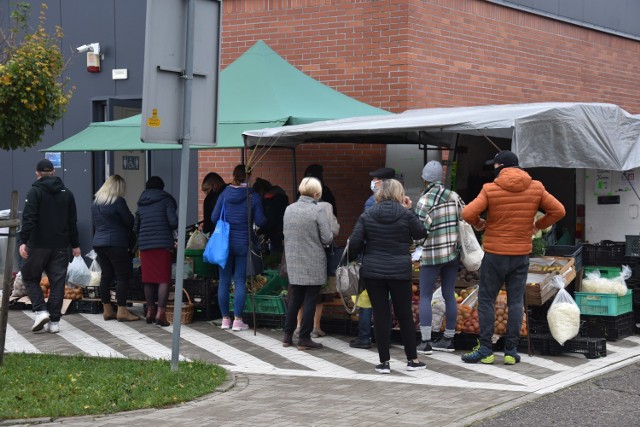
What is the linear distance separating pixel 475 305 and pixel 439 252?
85 centimetres

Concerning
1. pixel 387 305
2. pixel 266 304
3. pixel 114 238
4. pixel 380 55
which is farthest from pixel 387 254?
pixel 380 55

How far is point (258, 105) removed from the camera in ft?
41.9

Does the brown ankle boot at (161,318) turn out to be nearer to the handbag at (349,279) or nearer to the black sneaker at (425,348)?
the handbag at (349,279)

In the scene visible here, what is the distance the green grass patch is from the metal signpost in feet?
1.23

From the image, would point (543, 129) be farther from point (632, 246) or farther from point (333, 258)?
point (333, 258)

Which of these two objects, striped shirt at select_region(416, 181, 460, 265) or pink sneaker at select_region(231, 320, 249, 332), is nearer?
striped shirt at select_region(416, 181, 460, 265)

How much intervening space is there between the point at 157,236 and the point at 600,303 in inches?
197

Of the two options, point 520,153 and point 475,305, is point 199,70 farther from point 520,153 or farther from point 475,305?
point 475,305

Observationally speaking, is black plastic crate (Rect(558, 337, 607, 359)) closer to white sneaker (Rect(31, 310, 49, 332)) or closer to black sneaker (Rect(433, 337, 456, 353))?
black sneaker (Rect(433, 337, 456, 353))

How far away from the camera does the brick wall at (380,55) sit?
47.0 ft

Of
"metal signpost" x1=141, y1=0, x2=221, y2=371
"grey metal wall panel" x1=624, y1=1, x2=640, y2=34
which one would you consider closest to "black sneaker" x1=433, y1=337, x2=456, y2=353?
"metal signpost" x1=141, y1=0, x2=221, y2=371

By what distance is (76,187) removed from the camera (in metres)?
17.3

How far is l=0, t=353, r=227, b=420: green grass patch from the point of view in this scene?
25.3 feet

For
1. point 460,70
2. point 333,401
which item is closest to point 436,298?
point 333,401
